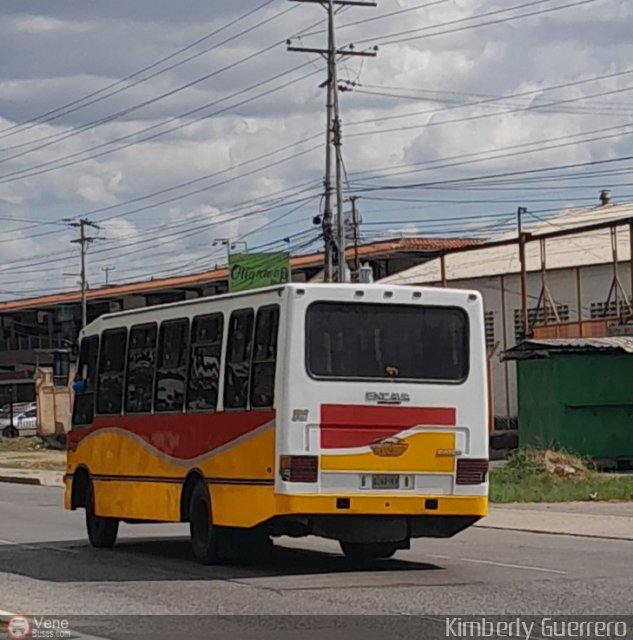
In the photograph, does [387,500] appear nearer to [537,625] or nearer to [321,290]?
[321,290]

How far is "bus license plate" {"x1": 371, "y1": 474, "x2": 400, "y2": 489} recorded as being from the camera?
15.0 m

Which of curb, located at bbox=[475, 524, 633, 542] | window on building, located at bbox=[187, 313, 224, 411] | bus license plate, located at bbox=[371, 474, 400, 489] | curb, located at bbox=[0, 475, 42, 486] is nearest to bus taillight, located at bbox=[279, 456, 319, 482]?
bus license plate, located at bbox=[371, 474, 400, 489]

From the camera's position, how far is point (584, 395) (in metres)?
35.7

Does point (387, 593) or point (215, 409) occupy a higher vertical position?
point (215, 409)

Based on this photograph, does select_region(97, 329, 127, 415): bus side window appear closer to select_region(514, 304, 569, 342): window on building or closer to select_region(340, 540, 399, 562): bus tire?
select_region(340, 540, 399, 562): bus tire

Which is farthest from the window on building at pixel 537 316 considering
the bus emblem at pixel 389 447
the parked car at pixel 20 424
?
the bus emblem at pixel 389 447

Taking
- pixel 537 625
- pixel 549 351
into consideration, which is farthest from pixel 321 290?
pixel 549 351

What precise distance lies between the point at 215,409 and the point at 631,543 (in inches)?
240

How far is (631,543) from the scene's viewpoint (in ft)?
61.6

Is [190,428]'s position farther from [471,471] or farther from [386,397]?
[471,471]

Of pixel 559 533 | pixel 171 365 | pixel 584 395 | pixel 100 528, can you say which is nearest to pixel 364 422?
pixel 171 365

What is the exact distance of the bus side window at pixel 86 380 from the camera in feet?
62.6

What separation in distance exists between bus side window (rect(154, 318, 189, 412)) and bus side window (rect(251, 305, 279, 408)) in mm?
1588

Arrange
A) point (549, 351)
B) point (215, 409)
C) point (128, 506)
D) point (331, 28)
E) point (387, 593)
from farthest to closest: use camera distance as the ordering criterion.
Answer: point (331, 28) → point (549, 351) → point (128, 506) → point (215, 409) → point (387, 593)
